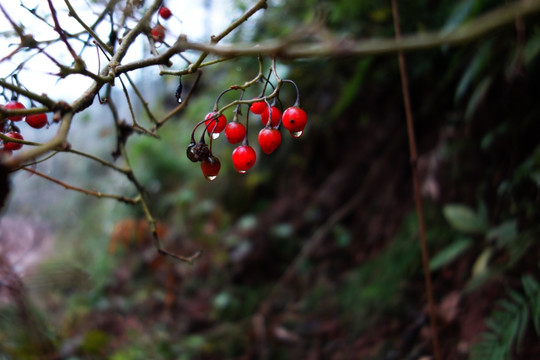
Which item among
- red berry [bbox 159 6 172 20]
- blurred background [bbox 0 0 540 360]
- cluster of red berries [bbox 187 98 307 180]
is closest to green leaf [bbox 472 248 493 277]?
blurred background [bbox 0 0 540 360]

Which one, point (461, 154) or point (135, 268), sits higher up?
point (135, 268)

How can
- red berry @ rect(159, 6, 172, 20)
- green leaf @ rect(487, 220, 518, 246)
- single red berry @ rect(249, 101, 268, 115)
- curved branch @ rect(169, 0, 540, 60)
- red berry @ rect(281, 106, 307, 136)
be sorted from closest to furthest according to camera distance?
curved branch @ rect(169, 0, 540, 60) < red berry @ rect(281, 106, 307, 136) < single red berry @ rect(249, 101, 268, 115) < red berry @ rect(159, 6, 172, 20) < green leaf @ rect(487, 220, 518, 246)

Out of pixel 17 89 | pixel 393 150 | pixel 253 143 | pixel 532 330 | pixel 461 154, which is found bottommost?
pixel 532 330

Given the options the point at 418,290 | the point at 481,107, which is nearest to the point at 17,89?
the point at 418,290

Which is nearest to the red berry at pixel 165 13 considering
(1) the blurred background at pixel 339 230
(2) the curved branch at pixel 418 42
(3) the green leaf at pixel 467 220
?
(1) the blurred background at pixel 339 230

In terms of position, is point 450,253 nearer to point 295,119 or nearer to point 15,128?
point 295,119

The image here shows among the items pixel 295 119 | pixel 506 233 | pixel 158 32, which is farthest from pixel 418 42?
pixel 506 233

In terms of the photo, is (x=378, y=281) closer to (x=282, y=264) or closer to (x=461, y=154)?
(x=461, y=154)

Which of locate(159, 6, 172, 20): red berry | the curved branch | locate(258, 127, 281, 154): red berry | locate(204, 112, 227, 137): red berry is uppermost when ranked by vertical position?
locate(159, 6, 172, 20): red berry

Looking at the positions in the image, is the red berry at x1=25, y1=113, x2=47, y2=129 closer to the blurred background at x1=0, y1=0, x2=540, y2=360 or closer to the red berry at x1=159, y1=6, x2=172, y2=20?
the blurred background at x1=0, y1=0, x2=540, y2=360
